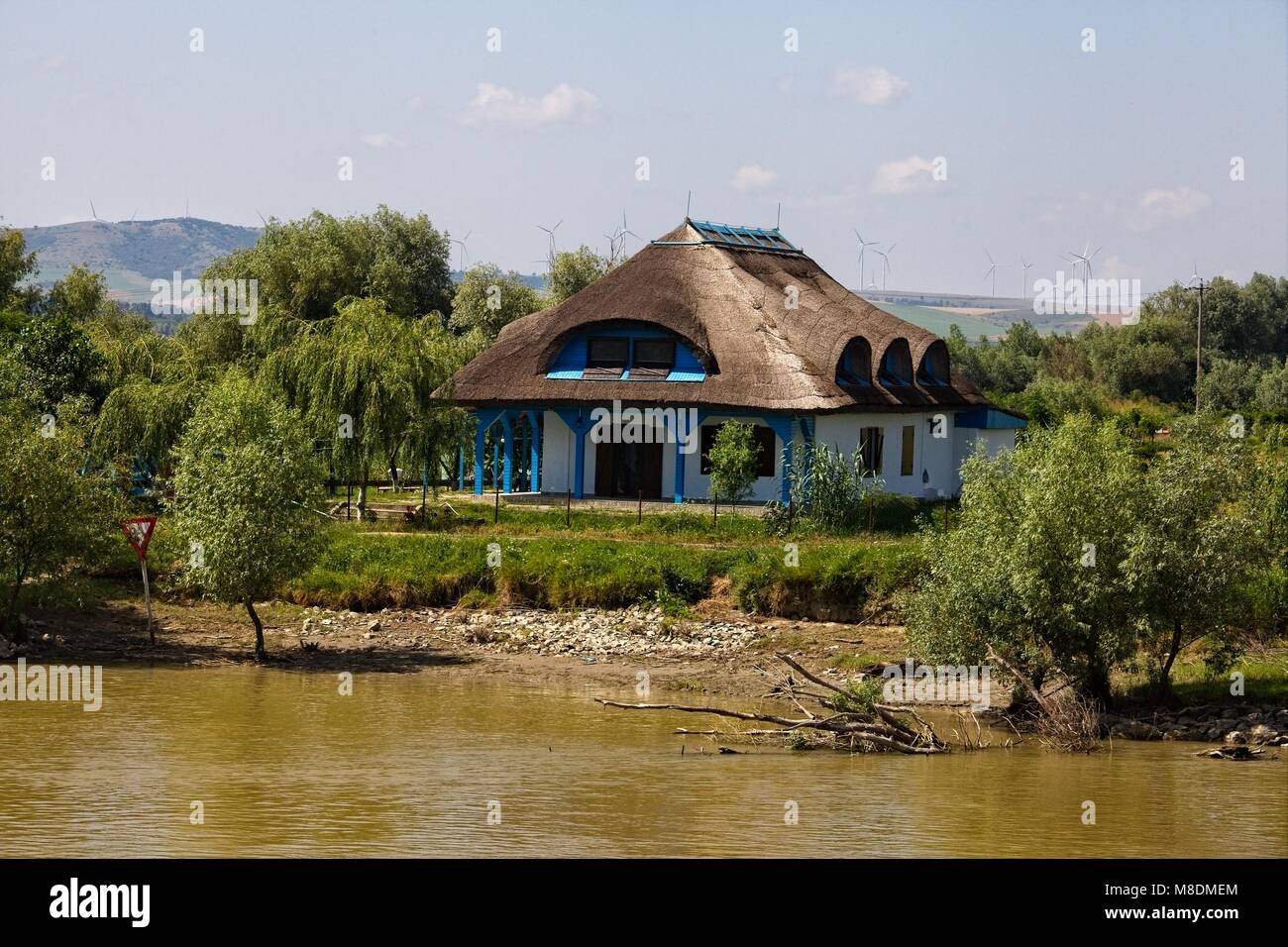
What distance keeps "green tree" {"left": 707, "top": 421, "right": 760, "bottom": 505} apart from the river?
13.0 metres

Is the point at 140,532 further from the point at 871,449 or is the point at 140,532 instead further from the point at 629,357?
the point at 871,449

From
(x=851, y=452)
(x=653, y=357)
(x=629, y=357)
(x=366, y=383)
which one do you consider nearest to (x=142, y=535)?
(x=366, y=383)

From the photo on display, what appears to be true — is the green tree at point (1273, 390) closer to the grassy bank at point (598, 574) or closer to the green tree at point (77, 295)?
the grassy bank at point (598, 574)

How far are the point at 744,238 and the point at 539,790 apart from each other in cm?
2820

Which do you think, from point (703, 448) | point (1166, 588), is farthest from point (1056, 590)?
point (703, 448)

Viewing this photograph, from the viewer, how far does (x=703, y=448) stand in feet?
130

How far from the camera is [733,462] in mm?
37031

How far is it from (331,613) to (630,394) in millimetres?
10405

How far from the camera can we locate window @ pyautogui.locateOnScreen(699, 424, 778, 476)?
128ft

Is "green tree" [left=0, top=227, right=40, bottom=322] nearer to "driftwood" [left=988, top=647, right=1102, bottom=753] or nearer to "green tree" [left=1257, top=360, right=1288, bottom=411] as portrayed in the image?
"driftwood" [left=988, top=647, right=1102, bottom=753]

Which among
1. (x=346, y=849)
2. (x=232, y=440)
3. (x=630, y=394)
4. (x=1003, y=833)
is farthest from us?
(x=630, y=394)

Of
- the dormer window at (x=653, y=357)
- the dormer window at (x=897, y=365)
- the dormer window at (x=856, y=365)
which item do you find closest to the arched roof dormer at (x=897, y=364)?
the dormer window at (x=897, y=365)

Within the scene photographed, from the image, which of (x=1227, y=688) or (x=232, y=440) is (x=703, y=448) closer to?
(x=232, y=440)

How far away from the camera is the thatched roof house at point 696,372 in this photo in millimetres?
38281
